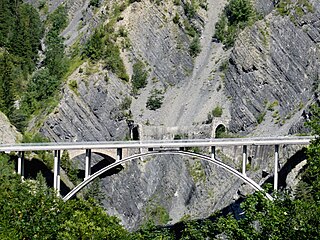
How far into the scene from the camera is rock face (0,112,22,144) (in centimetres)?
6638

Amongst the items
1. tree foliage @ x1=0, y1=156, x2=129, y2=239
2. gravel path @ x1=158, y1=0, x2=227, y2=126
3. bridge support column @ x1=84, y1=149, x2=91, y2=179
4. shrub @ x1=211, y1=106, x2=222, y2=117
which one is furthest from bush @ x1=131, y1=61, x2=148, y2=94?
tree foliage @ x1=0, y1=156, x2=129, y2=239

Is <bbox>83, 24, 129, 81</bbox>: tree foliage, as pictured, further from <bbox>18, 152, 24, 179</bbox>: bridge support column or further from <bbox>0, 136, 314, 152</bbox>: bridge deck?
<bbox>18, 152, 24, 179</bbox>: bridge support column

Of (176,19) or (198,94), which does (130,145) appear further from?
(176,19)

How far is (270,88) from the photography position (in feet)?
259

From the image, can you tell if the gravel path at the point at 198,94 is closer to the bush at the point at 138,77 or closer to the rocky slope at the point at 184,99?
the rocky slope at the point at 184,99

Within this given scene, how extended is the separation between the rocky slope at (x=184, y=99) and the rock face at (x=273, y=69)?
108 millimetres

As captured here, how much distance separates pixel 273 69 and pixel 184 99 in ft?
34.1

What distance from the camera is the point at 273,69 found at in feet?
262

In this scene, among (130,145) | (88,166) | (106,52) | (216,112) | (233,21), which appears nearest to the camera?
(88,166)

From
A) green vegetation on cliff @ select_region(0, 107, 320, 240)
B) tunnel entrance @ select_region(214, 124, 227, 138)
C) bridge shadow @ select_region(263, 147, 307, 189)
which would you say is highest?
green vegetation on cliff @ select_region(0, 107, 320, 240)

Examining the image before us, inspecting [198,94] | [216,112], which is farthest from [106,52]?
[216,112]

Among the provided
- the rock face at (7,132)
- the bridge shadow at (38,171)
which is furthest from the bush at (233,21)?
the bridge shadow at (38,171)

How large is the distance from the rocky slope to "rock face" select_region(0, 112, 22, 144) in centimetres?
525

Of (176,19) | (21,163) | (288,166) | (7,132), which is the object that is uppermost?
(7,132)
